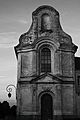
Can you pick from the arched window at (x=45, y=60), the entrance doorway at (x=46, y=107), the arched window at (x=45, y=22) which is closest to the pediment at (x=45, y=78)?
the arched window at (x=45, y=60)

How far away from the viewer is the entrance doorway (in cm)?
2992

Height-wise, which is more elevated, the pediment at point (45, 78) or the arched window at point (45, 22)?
the arched window at point (45, 22)

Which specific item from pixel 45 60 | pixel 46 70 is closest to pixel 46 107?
pixel 46 70

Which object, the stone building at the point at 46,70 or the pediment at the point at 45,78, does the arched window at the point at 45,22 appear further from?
the pediment at the point at 45,78

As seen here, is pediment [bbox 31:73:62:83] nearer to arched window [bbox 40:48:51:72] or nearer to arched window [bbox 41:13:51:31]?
arched window [bbox 40:48:51:72]

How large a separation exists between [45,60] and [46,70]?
1328 mm

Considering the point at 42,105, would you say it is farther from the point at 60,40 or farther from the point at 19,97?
the point at 60,40

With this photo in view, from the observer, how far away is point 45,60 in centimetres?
3194

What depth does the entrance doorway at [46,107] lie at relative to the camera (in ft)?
98.2

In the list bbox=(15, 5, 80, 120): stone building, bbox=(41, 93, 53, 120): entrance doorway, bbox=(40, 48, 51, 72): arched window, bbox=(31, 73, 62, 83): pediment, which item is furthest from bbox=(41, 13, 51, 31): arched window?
bbox=(41, 93, 53, 120): entrance doorway

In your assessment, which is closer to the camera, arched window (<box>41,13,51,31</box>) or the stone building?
the stone building

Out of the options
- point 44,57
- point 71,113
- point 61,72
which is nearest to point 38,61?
point 44,57

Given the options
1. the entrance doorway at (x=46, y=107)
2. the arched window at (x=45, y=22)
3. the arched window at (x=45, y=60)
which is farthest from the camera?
the arched window at (x=45, y=22)

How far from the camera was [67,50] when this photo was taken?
31859 millimetres
